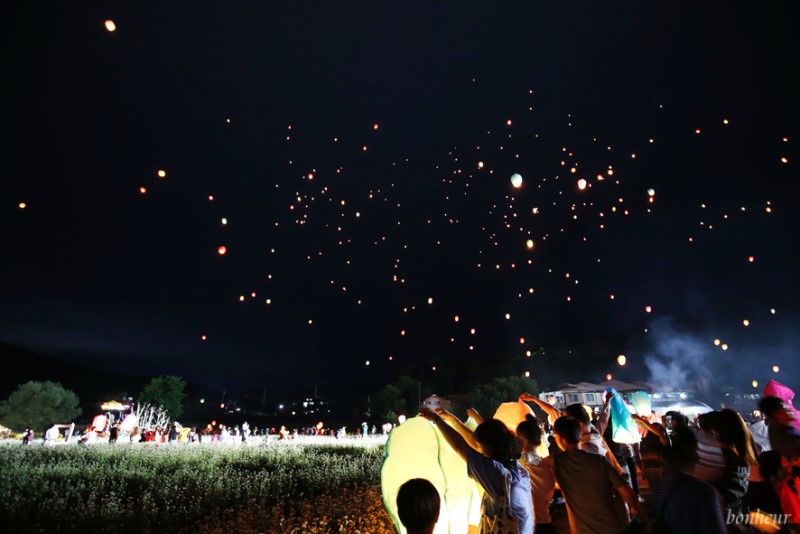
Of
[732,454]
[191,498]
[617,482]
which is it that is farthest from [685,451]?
[191,498]

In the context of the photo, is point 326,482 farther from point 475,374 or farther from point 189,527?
point 475,374

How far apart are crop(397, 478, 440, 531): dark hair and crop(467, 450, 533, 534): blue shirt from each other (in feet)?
3.28

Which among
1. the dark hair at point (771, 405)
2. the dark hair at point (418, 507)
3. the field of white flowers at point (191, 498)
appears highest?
the dark hair at point (771, 405)

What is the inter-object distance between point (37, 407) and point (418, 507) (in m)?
71.2

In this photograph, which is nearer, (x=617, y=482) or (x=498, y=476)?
(x=498, y=476)

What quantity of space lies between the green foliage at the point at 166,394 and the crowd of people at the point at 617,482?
7738 cm

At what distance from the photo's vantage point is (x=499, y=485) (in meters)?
2.93

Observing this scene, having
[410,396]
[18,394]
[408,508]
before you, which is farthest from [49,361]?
[408,508]

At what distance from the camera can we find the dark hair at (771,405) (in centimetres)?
403

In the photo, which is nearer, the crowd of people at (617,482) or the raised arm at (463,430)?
the crowd of people at (617,482)

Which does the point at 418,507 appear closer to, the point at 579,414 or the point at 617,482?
the point at 617,482

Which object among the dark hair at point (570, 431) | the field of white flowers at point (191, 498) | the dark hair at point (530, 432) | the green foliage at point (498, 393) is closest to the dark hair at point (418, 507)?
the dark hair at point (570, 431)

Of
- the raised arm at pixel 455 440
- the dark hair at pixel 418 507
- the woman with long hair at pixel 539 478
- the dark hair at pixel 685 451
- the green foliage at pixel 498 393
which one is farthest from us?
the green foliage at pixel 498 393

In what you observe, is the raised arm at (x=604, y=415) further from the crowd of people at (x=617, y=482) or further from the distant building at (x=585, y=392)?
the distant building at (x=585, y=392)
